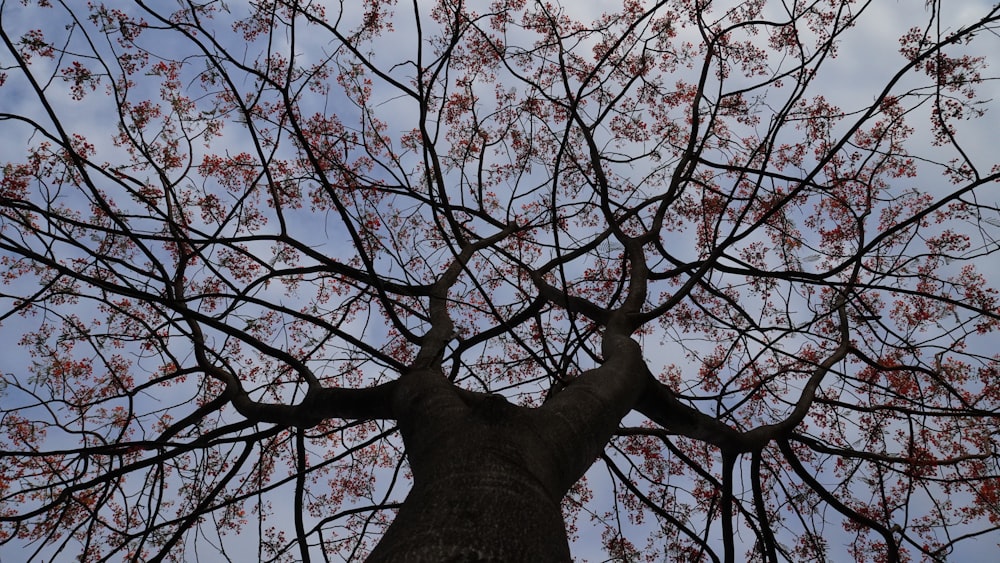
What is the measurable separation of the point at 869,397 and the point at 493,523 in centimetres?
546

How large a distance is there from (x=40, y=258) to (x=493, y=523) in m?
2.22

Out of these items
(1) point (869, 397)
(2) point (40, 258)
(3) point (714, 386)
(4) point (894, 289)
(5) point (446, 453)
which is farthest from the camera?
(3) point (714, 386)

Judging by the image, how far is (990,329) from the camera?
504 centimetres

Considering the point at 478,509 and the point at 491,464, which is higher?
the point at 491,464

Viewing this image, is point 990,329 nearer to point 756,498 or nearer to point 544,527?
point 756,498

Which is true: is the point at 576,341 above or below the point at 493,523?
→ above

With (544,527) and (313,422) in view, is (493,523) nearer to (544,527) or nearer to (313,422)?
(544,527)

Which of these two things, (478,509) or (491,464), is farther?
(491,464)

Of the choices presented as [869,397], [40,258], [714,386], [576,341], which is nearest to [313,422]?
[40,258]

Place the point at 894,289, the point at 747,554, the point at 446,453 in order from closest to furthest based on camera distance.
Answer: the point at 446,453
the point at 894,289
the point at 747,554

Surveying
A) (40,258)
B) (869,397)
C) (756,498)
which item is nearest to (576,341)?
(756,498)

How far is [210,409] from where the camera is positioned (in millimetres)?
3629

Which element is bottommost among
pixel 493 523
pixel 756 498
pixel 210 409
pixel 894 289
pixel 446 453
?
pixel 493 523

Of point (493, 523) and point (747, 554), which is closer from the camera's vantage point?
point (493, 523)
